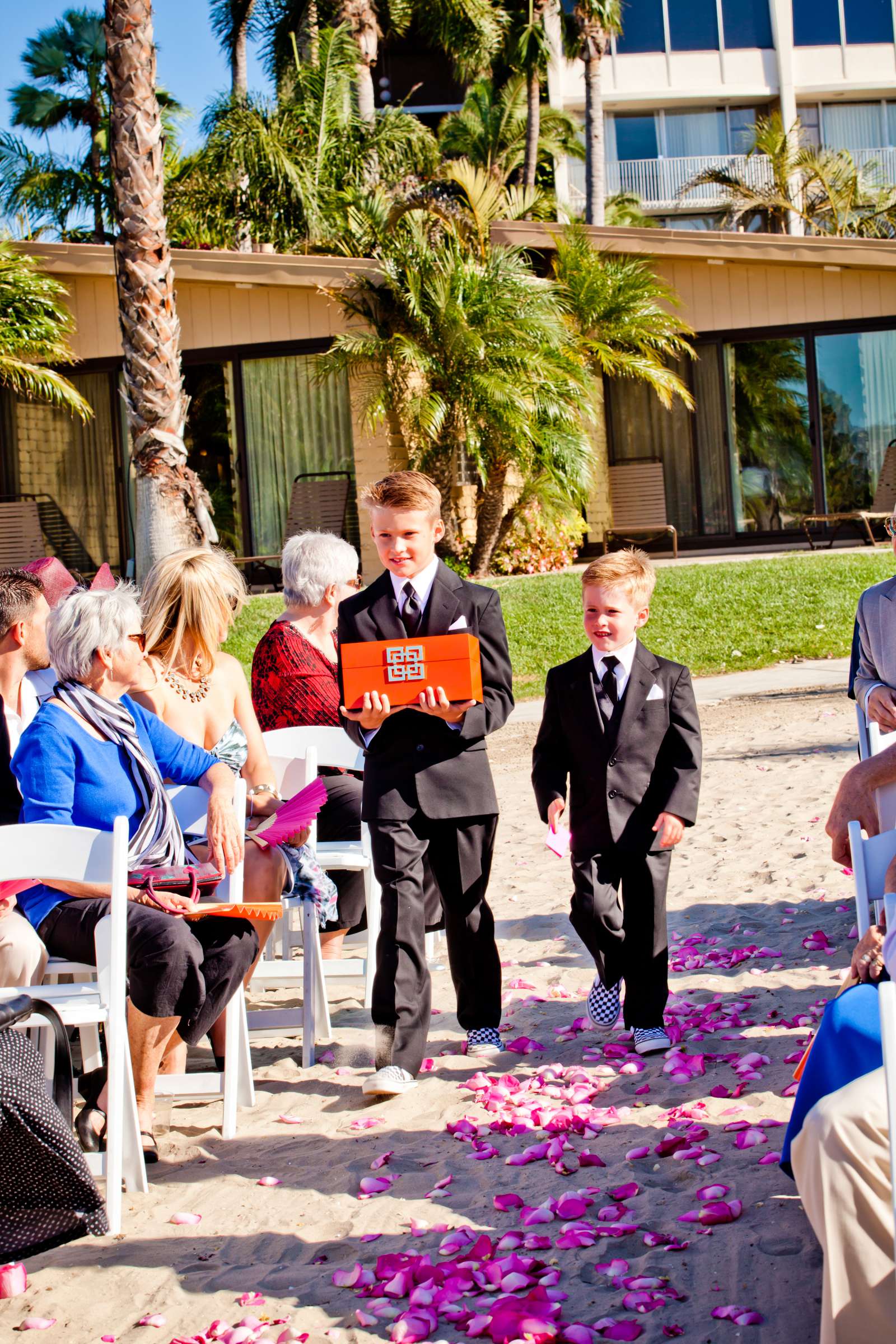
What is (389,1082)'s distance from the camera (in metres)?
4.24

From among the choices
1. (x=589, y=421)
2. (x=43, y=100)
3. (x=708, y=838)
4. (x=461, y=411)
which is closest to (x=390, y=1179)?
(x=708, y=838)

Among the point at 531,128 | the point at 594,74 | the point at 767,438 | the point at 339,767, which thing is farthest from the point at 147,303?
the point at 594,74

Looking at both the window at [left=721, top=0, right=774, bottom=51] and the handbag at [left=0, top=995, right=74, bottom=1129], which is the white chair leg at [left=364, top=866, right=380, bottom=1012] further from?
the window at [left=721, top=0, right=774, bottom=51]

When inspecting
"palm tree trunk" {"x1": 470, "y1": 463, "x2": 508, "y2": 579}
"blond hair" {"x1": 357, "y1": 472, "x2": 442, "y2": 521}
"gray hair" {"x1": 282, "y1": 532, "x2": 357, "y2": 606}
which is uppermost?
"palm tree trunk" {"x1": 470, "y1": 463, "x2": 508, "y2": 579}

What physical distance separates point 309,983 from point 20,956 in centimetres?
132

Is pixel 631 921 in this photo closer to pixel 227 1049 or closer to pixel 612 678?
pixel 612 678

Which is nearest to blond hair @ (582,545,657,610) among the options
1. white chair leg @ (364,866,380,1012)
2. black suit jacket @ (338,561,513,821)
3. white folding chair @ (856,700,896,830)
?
black suit jacket @ (338,561,513,821)

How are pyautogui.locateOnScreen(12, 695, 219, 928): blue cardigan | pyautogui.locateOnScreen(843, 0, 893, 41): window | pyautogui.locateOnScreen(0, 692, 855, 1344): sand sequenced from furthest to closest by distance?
pyautogui.locateOnScreen(843, 0, 893, 41): window → pyautogui.locateOnScreen(12, 695, 219, 928): blue cardigan → pyautogui.locateOnScreen(0, 692, 855, 1344): sand

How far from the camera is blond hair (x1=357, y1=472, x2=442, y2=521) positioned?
4316 mm

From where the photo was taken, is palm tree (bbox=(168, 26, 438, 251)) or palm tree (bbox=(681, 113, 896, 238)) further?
palm tree (bbox=(681, 113, 896, 238))

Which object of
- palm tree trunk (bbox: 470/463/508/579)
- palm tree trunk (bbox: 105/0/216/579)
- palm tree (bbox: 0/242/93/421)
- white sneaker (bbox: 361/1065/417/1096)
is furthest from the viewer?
palm tree trunk (bbox: 470/463/508/579)

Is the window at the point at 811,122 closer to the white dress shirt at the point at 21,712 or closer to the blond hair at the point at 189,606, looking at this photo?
the blond hair at the point at 189,606

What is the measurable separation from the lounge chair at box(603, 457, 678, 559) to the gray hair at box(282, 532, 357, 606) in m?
13.7

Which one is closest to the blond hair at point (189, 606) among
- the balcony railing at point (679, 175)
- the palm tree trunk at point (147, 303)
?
the palm tree trunk at point (147, 303)
